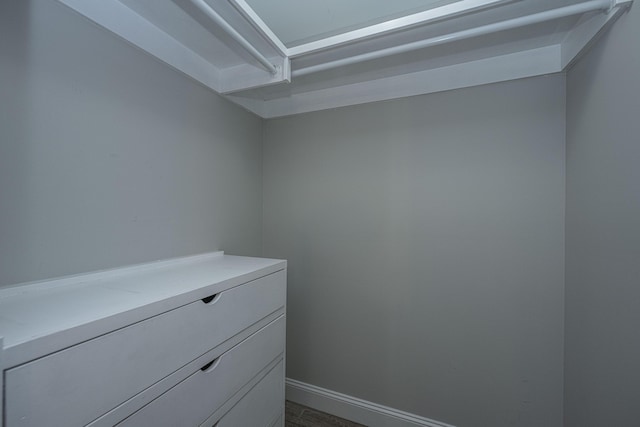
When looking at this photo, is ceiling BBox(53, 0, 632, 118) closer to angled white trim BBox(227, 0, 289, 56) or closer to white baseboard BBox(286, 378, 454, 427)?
angled white trim BBox(227, 0, 289, 56)

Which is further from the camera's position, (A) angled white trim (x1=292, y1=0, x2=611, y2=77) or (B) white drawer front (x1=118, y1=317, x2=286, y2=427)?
(A) angled white trim (x1=292, y1=0, x2=611, y2=77)

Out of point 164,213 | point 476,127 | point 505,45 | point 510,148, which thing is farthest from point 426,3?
point 164,213

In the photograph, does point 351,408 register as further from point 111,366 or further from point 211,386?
point 111,366

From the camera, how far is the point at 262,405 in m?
1.20

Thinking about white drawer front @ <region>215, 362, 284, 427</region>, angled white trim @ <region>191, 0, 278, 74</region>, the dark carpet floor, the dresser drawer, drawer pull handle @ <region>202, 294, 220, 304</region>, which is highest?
angled white trim @ <region>191, 0, 278, 74</region>

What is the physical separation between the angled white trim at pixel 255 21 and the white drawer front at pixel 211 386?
52.3 inches

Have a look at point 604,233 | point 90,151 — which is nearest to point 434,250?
point 604,233

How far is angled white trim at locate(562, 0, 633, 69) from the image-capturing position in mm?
921

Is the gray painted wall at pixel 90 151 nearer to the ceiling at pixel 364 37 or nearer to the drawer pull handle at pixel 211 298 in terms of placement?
the ceiling at pixel 364 37

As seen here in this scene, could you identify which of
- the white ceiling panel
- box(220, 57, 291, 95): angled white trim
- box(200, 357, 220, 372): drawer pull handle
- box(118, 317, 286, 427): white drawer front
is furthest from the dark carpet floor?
the white ceiling panel

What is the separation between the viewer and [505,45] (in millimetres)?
1313

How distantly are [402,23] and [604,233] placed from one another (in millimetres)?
1182

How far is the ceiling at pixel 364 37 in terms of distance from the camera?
102 centimetres

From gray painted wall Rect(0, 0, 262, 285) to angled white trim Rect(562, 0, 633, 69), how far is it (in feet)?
6.09
